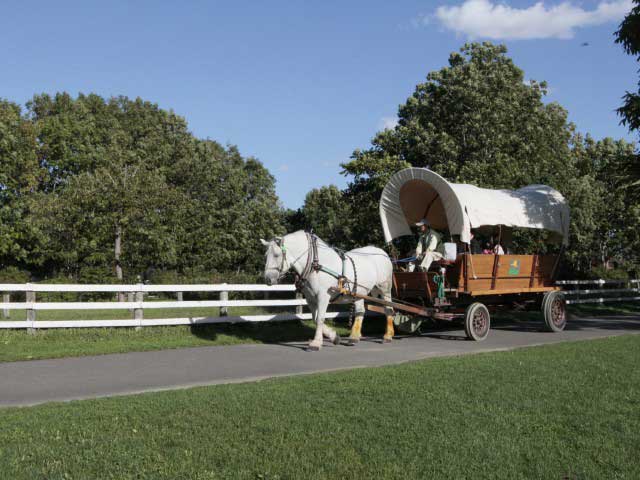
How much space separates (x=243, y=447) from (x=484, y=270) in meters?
9.75

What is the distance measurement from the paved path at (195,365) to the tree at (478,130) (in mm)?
10204

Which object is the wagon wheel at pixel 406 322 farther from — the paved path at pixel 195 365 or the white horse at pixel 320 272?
the white horse at pixel 320 272

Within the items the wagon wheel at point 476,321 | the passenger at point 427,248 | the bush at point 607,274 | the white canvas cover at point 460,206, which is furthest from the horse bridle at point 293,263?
the bush at point 607,274

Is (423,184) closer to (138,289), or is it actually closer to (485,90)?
(138,289)

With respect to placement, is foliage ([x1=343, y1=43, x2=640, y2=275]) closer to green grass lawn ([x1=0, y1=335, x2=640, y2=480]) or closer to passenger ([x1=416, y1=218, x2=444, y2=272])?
passenger ([x1=416, y1=218, x2=444, y2=272])

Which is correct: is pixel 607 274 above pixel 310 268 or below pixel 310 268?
below

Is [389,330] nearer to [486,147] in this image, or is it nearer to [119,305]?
[119,305]

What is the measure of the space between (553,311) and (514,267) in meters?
1.98

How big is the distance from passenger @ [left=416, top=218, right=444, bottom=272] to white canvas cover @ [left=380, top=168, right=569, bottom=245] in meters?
0.44

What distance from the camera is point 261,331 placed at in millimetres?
14094

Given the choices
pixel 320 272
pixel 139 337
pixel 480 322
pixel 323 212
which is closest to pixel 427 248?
pixel 480 322

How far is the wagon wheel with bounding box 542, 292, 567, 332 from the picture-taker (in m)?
15.4

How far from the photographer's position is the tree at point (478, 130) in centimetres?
2416

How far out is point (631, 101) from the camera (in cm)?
1719
